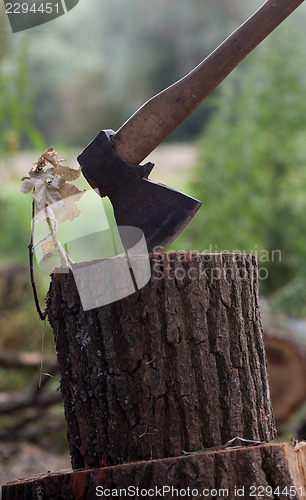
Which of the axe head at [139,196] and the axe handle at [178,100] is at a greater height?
the axe handle at [178,100]

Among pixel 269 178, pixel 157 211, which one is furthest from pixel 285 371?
pixel 157 211

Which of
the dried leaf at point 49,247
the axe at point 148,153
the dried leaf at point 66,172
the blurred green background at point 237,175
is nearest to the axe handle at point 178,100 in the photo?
the axe at point 148,153

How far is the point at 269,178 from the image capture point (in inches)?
178

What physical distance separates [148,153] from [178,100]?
0.15 meters

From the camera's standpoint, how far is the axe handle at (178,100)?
139 cm

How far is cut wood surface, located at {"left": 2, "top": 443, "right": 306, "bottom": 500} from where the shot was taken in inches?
44.3

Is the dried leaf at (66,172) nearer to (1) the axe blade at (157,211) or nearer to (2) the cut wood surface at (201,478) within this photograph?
(1) the axe blade at (157,211)

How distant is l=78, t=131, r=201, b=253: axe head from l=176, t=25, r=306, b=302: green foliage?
9.53 feet

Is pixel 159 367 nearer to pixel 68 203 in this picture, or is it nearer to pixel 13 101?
pixel 68 203

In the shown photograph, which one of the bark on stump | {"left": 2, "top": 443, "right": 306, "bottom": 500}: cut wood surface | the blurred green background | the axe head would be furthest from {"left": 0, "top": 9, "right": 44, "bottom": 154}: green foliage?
{"left": 2, "top": 443, "right": 306, "bottom": 500}: cut wood surface

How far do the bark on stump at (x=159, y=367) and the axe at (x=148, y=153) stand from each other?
193mm

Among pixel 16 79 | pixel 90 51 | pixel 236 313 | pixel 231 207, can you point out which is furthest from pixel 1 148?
pixel 90 51

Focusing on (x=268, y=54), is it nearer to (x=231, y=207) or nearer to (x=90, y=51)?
(x=231, y=207)

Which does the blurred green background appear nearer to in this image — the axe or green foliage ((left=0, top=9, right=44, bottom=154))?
green foliage ((left=0, top=9, right=44, bottom=154))
